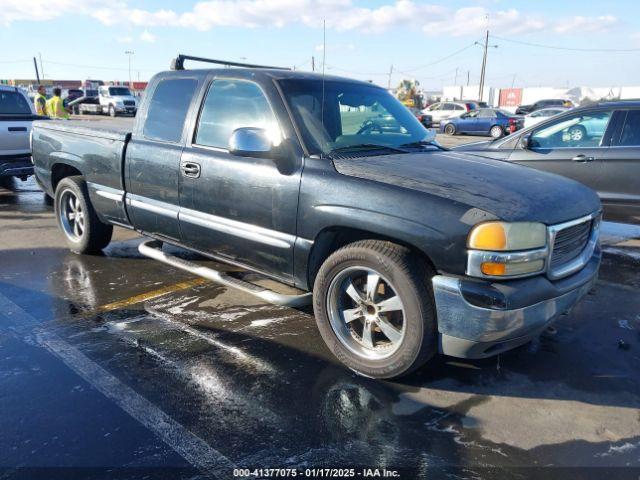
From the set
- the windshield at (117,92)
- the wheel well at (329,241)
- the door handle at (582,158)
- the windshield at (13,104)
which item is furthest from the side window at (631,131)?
the windshield at (117,92)

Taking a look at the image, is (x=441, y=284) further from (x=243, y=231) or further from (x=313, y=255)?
(x=243, y=231)

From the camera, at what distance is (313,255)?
3.51m

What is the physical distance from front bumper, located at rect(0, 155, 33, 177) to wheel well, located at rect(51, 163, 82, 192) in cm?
345

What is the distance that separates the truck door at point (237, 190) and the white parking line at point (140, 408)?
1.25 meters

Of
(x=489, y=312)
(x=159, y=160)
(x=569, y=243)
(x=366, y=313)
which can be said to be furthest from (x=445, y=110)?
(x=489, y=312)

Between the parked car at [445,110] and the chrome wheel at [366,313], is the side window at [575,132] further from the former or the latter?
the parked car at [445,110]

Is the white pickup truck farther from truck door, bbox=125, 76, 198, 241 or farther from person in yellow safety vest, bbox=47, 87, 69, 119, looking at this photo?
truck door, bbox=125, 76, 198, 241

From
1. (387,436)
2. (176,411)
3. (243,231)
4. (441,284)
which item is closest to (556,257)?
(441,284)

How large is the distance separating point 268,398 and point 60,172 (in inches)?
168

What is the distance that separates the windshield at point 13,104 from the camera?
958 cm

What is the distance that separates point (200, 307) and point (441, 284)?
2338mm

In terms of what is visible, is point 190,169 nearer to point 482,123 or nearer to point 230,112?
point 230,112

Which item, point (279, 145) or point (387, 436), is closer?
point (387, 436)

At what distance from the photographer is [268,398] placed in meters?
3.10
